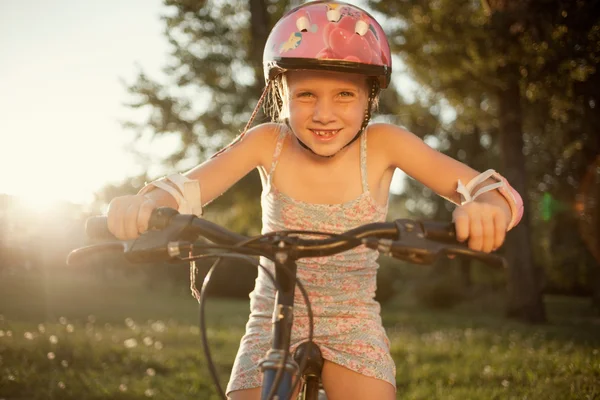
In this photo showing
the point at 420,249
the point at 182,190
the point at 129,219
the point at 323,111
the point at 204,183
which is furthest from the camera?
the point at 204,183

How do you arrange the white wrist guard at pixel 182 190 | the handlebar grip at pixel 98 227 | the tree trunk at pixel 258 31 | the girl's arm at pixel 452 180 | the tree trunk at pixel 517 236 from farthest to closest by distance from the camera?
the tree trunk at pixel 258 31 < the tree trunk at pixel 517 236 < the white wrist guard at pixel 182 190 < the handlebar grip at pixel 98 227 < the girl's arm at pixel 452 180

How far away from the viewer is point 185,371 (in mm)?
7715

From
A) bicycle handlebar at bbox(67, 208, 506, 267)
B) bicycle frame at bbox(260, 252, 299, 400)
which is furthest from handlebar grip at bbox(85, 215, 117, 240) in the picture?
bicycle frame at bbox(260, 252, 299, 400)

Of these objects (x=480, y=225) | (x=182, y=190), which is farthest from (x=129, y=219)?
(x=480, y=225)

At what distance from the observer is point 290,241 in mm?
2203

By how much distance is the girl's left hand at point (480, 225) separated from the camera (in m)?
2.24

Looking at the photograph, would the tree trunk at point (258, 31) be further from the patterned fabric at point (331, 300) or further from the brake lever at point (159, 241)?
the brake lever at point (159, 241)

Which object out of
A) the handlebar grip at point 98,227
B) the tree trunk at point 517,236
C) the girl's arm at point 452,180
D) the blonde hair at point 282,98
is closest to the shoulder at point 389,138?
the girl's arm at point 452,180

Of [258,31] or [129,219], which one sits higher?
[258,31]

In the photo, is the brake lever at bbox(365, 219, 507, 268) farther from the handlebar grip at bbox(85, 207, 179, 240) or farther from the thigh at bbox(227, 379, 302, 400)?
the thigh at bbox(227, 379, 302, 400)

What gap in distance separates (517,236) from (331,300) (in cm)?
1250

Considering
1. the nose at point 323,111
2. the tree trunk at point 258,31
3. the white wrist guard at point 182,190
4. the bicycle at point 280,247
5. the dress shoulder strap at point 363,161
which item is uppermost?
the tree trunk at point 258,31

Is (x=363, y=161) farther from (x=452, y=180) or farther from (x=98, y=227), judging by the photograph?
(x=98, y=227)

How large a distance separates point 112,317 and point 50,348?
787 centimetres
